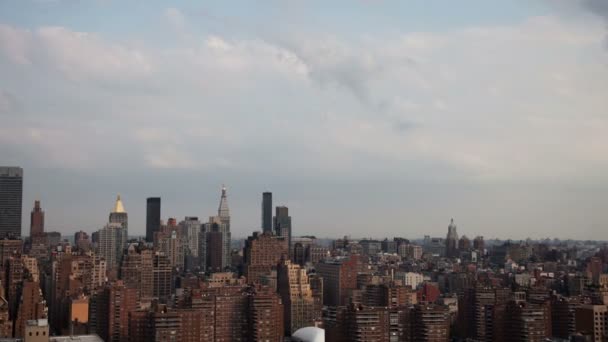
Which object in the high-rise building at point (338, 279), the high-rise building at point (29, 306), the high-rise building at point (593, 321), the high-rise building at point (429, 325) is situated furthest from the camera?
the high-rise building at point (338, 279)

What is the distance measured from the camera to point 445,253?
1318 inches

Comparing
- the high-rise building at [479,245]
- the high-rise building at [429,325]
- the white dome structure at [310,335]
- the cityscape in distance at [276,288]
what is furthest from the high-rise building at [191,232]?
the white dome structure at [310,335]

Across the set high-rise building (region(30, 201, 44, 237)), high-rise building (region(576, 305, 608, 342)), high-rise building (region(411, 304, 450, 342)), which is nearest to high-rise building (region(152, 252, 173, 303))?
high-rise building (region(30, 201, 44, 237))

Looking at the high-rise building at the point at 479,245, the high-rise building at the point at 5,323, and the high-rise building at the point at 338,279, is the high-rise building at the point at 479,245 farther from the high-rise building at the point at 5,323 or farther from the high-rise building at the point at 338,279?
the high-rise building at the point at 5,323

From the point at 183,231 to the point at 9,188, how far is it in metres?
8.65

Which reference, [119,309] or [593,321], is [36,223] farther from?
[593,321]

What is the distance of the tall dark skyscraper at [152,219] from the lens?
31.3 meters

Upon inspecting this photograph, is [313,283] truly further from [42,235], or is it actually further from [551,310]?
[42,235]

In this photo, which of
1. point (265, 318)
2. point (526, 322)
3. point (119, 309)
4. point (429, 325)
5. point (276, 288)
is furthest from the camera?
point (276, 288)

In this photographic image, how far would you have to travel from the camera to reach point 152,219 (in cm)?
3206

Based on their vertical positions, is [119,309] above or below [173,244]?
below

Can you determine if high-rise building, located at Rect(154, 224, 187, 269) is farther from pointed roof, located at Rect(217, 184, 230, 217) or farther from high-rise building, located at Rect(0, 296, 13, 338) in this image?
high-rise building, located at Rect(0, 296, 13, 338)

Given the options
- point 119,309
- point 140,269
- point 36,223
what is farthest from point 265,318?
point 36,223

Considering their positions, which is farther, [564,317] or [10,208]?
[10,208]
